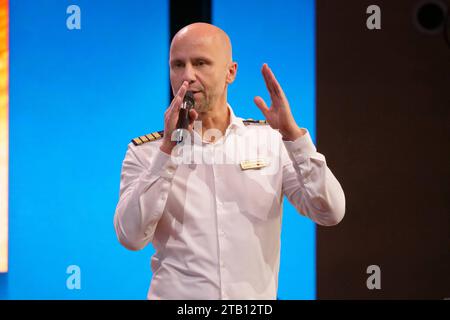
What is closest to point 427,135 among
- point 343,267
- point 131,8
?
point 343,267

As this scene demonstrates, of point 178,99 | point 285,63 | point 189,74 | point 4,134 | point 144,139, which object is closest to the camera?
point 178,99

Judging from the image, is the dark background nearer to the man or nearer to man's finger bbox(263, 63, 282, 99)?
the man

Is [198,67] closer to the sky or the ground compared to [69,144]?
closer to the sky

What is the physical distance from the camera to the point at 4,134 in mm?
2654

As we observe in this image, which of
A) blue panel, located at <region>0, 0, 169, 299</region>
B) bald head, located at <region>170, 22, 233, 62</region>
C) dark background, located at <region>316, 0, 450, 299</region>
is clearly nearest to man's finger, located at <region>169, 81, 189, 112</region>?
bald head, located at <region>170, 22, 233, 62</region>

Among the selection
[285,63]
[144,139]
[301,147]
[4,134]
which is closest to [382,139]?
[285,63]

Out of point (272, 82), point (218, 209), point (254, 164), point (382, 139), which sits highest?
point (272, 82)

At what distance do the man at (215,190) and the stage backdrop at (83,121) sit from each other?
0.79 meters

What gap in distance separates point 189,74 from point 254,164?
36cm

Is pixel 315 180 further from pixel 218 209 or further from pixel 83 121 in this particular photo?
pixel 83 121

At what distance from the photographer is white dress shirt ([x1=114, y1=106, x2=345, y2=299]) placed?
1728 millimetres

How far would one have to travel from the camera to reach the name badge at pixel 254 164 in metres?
1.92

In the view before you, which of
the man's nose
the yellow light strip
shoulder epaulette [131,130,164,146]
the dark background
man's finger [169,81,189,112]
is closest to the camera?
man's finger [169,81,189,112]

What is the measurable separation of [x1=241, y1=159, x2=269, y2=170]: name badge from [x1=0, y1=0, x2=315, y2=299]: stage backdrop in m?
0.80
